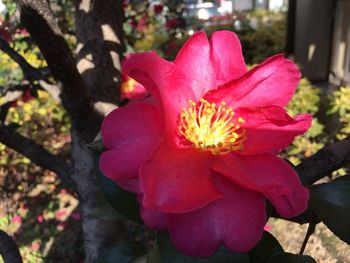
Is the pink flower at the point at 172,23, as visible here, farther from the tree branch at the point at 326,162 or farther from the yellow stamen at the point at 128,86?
the tree branch at the point at 326,162

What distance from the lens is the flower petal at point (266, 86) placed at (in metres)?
0.57

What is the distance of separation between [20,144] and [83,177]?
0.72ft

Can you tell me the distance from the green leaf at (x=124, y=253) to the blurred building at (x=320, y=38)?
160 inches

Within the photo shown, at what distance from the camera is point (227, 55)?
0.59m

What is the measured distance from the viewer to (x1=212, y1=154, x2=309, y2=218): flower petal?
49 centimetres

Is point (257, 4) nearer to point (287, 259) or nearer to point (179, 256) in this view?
point (287, 259)

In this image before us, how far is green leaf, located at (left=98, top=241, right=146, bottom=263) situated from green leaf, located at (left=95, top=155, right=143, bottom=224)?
16 centimetres

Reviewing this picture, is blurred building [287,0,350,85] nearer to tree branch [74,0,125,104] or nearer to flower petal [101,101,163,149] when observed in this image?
tree branch [74,0,125,104]

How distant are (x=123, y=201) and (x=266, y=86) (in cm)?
29

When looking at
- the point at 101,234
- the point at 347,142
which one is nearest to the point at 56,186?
the point at 101,234

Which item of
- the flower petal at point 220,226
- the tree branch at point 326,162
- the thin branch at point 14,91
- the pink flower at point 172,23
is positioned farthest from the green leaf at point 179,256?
the pink flower at point 172,23

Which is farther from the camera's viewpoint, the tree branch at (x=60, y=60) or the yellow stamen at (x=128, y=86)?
the yellow stamen at (x=128, y=86)

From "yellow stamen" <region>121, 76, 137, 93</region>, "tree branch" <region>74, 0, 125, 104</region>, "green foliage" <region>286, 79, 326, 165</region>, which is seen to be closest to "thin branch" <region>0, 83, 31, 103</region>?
"tree branch" <region>74, 0, 125, 104</region>

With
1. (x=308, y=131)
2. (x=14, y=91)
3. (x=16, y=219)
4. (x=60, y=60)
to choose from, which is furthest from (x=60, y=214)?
(x=60, y=60)
